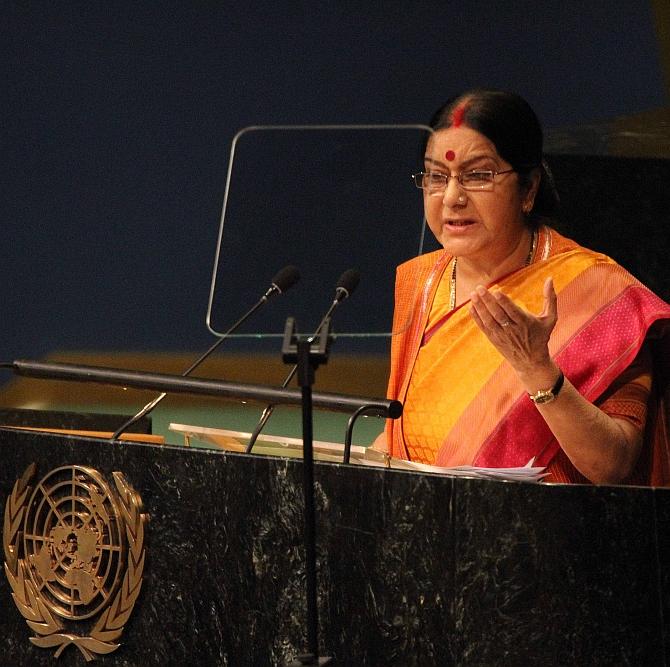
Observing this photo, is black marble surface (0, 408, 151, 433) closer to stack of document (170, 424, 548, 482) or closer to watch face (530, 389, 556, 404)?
stack of document (170, 424, 548, 482)

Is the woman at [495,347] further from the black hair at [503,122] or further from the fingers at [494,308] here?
the fingers at [494,308]

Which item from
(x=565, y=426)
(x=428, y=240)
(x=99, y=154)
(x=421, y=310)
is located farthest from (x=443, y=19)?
(x=565, y=426)

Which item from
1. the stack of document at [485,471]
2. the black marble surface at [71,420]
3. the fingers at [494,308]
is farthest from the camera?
the black marble surface at [71,420]

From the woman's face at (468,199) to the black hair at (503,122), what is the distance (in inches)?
0.5

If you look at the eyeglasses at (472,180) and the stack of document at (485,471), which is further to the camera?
the eyeglasses at (472,180)

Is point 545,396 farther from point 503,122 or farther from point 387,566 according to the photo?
point 503,122

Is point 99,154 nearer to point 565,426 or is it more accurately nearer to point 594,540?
point 565,426

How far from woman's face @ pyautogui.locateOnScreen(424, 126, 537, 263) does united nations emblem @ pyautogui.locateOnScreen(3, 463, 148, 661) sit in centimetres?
74

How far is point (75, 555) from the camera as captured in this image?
Answer: 67.6 inches

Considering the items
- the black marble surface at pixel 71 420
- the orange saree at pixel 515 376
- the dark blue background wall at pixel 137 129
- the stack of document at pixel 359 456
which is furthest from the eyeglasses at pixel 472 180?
the dark blue background wall at pixel 137 129

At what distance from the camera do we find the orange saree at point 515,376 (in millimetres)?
1944

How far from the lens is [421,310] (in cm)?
228

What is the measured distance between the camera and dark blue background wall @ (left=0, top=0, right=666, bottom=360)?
386cm

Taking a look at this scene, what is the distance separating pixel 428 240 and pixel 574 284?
11.7 inches
